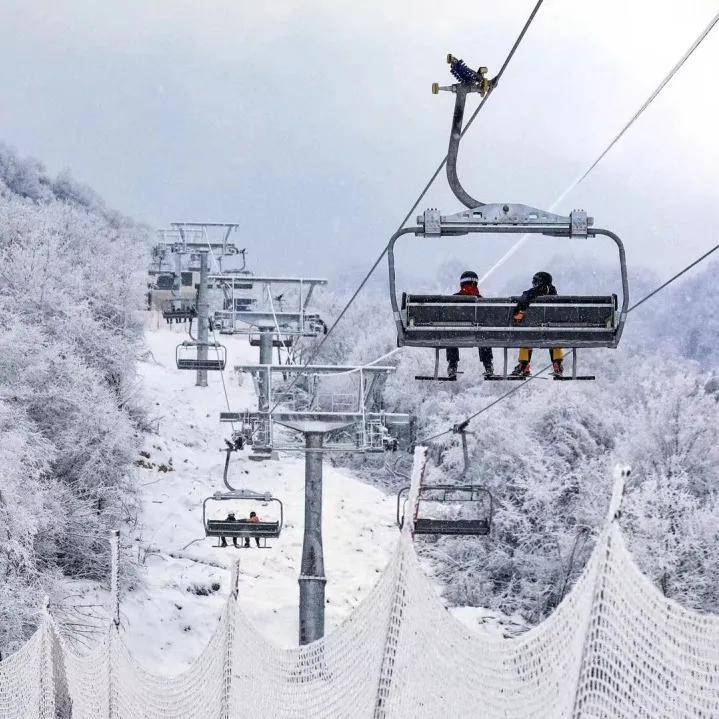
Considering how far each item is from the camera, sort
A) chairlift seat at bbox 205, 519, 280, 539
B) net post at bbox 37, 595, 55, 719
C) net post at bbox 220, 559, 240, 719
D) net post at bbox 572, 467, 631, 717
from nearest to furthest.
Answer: net post at bbox 572, 467, 631, 717
net post at bbox 220, 559, 240, 719
net post at bbox 37, 595, 55, 719
chairlift seat at bbox 205, 519, 280, 539

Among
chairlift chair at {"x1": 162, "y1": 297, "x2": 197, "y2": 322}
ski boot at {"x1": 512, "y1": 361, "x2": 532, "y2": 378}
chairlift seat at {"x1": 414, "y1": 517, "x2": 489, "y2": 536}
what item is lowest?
chairlift seat at {"x1": 414, "y1": 517, "x2": 489, "y2": 536}

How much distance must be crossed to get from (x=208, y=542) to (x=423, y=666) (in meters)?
24.4

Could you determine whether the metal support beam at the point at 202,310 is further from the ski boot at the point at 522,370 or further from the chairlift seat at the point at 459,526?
the ski boot at the point at 522,370

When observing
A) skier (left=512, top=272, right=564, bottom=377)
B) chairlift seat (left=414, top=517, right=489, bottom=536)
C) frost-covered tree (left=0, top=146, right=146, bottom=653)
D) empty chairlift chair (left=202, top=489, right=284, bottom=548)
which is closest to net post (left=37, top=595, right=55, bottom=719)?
skier (left=512, top=272, right=564, bottom=377)

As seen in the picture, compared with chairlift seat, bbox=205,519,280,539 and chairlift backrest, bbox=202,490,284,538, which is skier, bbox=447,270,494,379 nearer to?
chairlift backrest, bbox=202,490,284,538

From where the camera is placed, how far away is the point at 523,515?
98.5 feet

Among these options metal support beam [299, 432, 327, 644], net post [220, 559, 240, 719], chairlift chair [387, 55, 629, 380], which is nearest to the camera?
net post [220, 559, 240, 719]

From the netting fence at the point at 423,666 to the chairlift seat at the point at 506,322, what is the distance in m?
1.58

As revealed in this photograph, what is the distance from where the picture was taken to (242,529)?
58.0 feet

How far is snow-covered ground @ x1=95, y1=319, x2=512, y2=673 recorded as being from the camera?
24188 millimetres

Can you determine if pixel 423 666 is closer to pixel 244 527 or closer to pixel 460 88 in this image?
pixel 460 88

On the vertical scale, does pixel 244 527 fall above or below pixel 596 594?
below

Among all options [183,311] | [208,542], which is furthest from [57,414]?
[183,311]

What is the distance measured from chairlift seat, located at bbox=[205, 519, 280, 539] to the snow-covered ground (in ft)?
17.1
